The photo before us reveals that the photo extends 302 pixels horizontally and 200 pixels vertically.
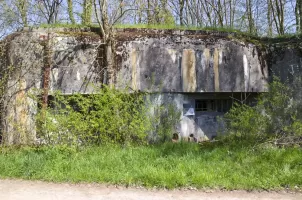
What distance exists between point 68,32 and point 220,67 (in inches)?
162

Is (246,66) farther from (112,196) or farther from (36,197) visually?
(36,197)

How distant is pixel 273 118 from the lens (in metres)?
7.03

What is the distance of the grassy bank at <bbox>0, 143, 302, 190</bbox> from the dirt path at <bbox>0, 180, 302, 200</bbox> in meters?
0.18

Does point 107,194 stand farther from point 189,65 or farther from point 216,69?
point 216,69

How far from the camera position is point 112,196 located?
4344 millimetres

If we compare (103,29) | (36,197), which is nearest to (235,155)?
(36,197)

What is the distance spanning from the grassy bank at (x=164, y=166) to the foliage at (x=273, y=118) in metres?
0.55

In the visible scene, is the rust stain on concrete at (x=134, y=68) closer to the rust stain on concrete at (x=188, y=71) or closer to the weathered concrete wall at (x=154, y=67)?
the weathered concrete wall at (x=154, y=67)

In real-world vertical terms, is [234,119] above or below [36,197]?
above

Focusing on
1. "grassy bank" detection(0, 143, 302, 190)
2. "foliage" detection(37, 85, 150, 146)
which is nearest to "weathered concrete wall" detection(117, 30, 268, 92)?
"foliage" detection(37, 85, 150, 146)

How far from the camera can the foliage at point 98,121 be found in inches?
254

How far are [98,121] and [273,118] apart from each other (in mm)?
3834

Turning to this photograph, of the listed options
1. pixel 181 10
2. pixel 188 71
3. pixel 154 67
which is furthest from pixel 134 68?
pixel 181 10

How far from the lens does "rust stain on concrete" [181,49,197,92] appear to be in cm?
820
